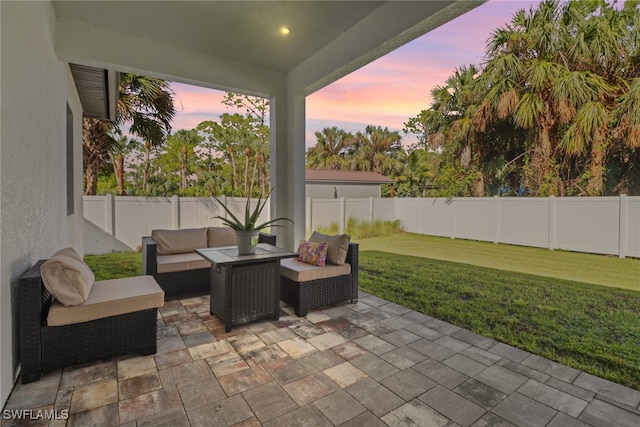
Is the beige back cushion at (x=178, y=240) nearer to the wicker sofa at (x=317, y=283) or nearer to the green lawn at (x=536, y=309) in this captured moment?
the wicker sofa at (x=317, y=283)

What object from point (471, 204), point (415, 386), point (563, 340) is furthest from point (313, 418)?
point (471, 204)

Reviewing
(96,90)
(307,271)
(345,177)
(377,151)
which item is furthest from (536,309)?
(377,151)

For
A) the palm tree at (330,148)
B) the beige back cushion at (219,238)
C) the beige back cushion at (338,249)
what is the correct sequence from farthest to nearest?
the palm tree at (330,148) < the beige back cushion at (219,238) < the beige back cushion at (338,249)

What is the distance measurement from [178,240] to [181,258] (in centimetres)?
35

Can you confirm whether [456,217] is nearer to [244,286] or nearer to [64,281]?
[244,286]

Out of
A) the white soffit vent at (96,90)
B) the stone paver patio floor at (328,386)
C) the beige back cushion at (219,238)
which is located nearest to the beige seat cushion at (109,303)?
the stone paver patio floor at (328,386)

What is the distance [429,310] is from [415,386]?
1637mm

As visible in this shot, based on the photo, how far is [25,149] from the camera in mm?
2250

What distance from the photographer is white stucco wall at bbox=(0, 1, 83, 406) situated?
1.87 metres

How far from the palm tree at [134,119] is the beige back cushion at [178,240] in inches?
132

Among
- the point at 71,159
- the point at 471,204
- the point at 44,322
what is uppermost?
the point at 71,159

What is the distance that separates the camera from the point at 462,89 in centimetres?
439

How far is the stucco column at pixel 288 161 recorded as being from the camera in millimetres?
4773

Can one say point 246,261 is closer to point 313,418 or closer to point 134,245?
point 313,418
